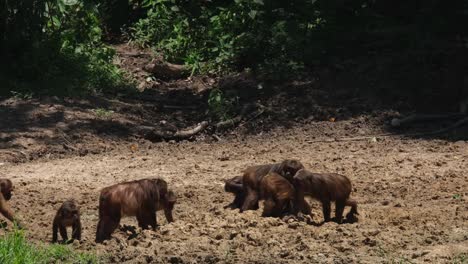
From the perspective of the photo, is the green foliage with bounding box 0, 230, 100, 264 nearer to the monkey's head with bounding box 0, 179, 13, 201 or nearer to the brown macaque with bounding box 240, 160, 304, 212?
the monkey's head with bounding box 0, 179, 13, 201

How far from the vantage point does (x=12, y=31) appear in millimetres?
17969

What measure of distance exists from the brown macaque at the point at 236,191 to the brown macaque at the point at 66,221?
6.04 feet

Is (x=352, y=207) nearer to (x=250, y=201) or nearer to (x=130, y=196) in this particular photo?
(x=250, y=201)

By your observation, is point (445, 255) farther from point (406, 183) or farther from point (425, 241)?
point (406, 183)

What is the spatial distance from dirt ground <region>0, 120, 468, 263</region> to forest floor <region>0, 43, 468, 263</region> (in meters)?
0.01

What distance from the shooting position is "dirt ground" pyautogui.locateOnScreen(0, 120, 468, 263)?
27.6 feet

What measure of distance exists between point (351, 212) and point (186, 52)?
10549 mm

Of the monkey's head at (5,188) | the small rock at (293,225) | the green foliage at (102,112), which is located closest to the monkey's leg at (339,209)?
the small rock at (293,225)

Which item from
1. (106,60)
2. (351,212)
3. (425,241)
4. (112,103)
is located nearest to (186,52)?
(106,60)

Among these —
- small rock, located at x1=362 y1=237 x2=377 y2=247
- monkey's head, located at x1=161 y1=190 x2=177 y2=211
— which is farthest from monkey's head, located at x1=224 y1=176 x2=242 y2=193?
small rock, located at x1=362 y1=237 x2=377 y2=247

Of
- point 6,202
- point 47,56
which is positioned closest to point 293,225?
point 6,202

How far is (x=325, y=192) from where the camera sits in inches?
386

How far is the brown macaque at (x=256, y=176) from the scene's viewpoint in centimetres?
1016

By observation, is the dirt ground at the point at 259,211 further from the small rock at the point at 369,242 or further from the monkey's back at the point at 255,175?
the monkey's back at the point at 255,175
